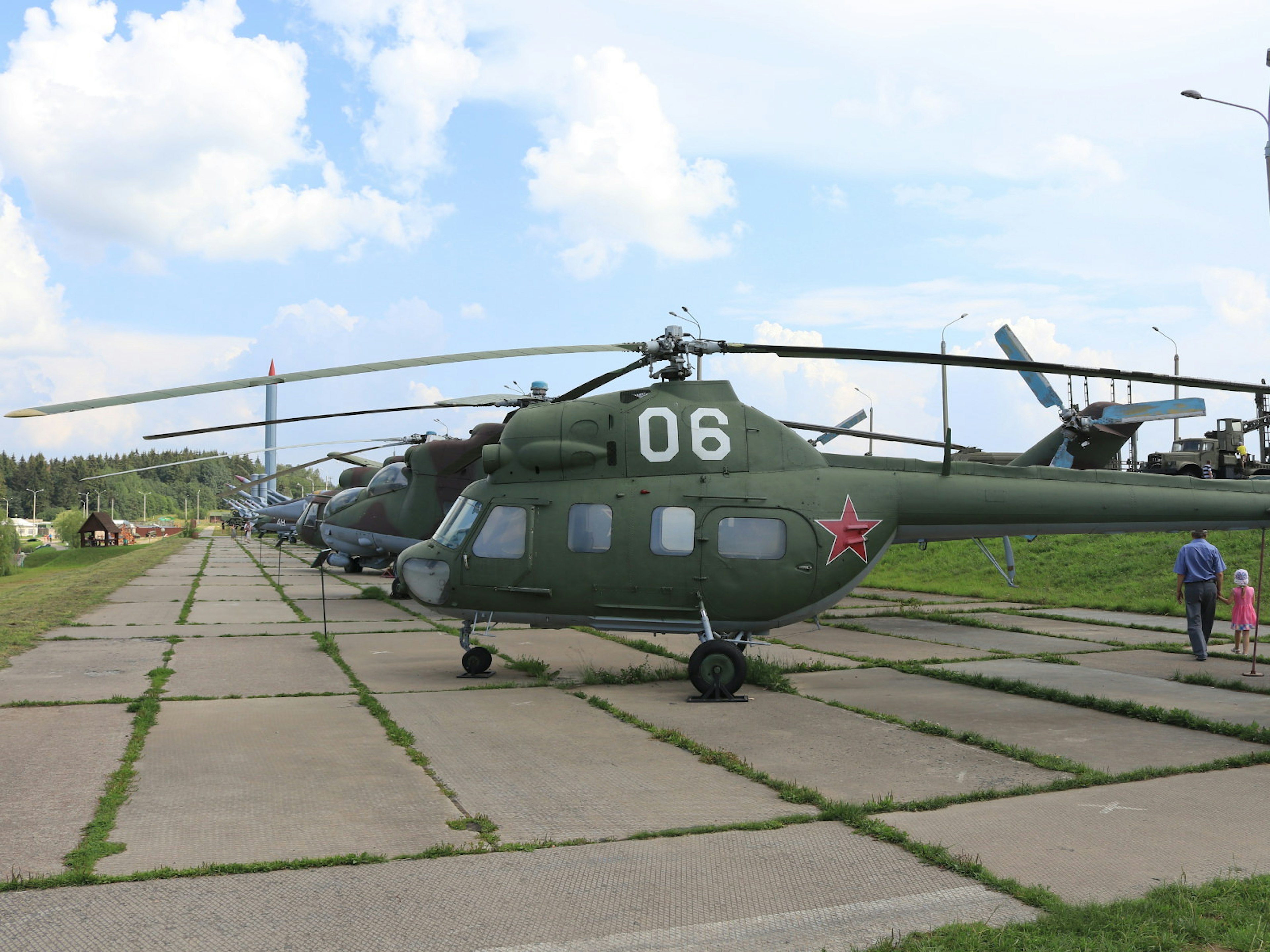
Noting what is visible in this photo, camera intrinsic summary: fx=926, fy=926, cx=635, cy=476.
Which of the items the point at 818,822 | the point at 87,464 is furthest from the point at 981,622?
the point at 87,464

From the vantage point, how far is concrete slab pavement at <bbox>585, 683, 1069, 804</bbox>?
6352mm

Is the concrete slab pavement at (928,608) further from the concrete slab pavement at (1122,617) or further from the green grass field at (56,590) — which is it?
the green grass field at (56,590)

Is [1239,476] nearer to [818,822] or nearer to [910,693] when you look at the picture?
[910,693]

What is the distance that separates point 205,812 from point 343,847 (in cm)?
119

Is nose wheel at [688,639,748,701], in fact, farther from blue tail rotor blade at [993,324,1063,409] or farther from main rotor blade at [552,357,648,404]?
blue tail rotor blade at [993,324,1063,409]

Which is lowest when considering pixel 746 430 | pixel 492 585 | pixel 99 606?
pixel 99 606

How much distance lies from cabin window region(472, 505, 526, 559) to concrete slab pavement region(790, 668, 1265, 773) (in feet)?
11.4

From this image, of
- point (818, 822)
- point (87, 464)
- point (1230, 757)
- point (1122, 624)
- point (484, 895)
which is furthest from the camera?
point (87, 464)

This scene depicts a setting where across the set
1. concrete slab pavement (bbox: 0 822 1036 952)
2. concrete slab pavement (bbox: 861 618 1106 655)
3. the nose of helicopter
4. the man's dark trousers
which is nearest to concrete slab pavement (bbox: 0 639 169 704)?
the nose of helicopter

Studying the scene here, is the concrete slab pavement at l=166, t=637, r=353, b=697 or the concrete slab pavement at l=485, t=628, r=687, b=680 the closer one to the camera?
the concrete slab pavement at l=166, t=637, r=353, b=697

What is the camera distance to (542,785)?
20.6 feet

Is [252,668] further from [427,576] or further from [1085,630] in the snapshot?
[1085,630]

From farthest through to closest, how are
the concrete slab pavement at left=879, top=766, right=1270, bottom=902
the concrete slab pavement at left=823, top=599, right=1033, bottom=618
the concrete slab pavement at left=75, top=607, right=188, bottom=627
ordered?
the concrete slab pavement at left=823, top=599, right=1033, bottom=618
the concrete slab pavement at left=75, top=607, right=188, bottom=627
the concrete slab pavement at left=879, top=766, right=1270, bottom=902

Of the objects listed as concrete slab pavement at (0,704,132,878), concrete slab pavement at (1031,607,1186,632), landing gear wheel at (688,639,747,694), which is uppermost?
landing gear wheel at (688,639,747,694)
